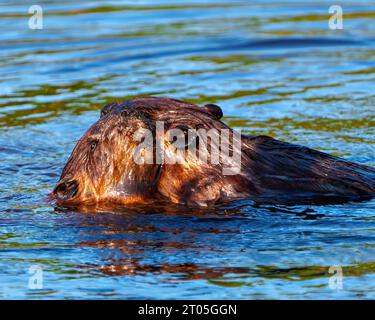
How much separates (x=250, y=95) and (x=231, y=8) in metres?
5.07

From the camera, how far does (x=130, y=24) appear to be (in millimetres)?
15375

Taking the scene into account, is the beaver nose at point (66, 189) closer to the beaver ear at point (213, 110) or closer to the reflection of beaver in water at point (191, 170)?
the reflection of beaver in water at point (191, 170)

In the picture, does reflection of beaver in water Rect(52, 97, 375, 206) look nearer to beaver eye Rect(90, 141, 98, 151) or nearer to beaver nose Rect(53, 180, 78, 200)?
beaver eye Rect(90, 141, 98, 151)

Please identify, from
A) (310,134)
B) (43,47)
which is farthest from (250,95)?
(43,47)

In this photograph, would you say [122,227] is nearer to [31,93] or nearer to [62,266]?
[62,266]

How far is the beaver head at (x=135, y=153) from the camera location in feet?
23.7

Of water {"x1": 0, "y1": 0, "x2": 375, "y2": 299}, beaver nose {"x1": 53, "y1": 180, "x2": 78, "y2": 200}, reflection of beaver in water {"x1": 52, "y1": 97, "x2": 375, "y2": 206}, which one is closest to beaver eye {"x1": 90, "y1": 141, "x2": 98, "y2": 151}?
reflection of beaver in water {"x1": 52, "y1": 97, "x2": 375, "y2": 206}

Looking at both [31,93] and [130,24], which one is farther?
[130,24]

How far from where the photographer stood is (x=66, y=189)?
7.70 m

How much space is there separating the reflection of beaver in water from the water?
0.11 metres

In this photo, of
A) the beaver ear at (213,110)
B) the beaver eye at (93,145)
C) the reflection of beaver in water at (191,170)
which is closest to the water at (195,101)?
the reflection of beaver in water at (191,170)

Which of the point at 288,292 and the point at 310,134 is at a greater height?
the point at 310,134

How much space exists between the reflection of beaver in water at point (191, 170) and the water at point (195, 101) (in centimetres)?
11
